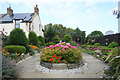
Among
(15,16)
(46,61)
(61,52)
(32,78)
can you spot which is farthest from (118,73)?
(15,16)

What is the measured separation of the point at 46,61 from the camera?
3.75 meters

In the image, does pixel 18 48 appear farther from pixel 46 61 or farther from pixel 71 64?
pixel 71 64

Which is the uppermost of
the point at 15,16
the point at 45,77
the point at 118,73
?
the point at 15,16

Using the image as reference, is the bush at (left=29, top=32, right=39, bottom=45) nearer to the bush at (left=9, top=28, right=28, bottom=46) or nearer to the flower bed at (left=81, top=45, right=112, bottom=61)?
the bush at (left=9, top=28, right=28, bottom=46)

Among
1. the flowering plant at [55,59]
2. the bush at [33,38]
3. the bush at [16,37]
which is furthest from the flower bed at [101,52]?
the bush at [33,38]

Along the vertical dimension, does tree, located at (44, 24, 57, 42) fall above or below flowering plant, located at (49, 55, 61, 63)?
Result: above

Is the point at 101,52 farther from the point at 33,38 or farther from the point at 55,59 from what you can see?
the point at 33,38

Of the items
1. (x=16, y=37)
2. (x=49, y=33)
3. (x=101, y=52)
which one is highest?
(x=49, y=33)

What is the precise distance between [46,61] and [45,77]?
1.17 m

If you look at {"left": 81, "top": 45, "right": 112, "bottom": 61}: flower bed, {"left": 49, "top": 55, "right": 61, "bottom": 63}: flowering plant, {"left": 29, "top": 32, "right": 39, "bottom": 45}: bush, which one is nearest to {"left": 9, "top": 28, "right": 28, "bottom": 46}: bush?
{"left": 49, "top": 55, "right": 61, "bottom": 63}: flowering plant

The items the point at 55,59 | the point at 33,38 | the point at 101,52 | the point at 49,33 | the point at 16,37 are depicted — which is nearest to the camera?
the point at 55,59

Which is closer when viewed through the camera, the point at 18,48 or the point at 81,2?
the point at 81,2

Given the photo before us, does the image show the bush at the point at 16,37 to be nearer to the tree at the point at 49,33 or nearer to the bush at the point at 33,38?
the bush at the point at 33,38

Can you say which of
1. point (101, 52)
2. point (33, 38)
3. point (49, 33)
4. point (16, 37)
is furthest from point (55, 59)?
point (49, 33)
